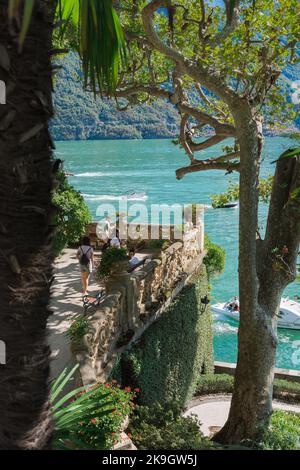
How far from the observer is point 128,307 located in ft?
29.4

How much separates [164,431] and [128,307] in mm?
2202

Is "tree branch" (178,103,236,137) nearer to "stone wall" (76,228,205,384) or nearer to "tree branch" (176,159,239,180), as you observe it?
"tree branch" (176,159,239,180)

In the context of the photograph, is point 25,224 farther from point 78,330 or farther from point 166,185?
point 166,185

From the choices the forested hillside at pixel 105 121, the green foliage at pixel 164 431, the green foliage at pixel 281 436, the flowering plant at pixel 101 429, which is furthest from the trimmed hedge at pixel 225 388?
the forested hillside at pixel 105 121

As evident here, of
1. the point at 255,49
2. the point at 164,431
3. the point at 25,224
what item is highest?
the point at 255,49

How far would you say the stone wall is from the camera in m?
7.28

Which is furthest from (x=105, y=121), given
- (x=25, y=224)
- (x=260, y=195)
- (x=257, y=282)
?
(x=25, y=224)

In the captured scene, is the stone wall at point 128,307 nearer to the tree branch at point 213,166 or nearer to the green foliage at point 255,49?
the tree branch at point 213,166

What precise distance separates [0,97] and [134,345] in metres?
7.41

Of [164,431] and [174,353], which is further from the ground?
[164,431]

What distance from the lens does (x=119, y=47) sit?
11.7 feet

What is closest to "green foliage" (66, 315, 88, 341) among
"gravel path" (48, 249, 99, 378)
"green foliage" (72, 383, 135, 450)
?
"gravel path" (48, 249, 99, 378)
